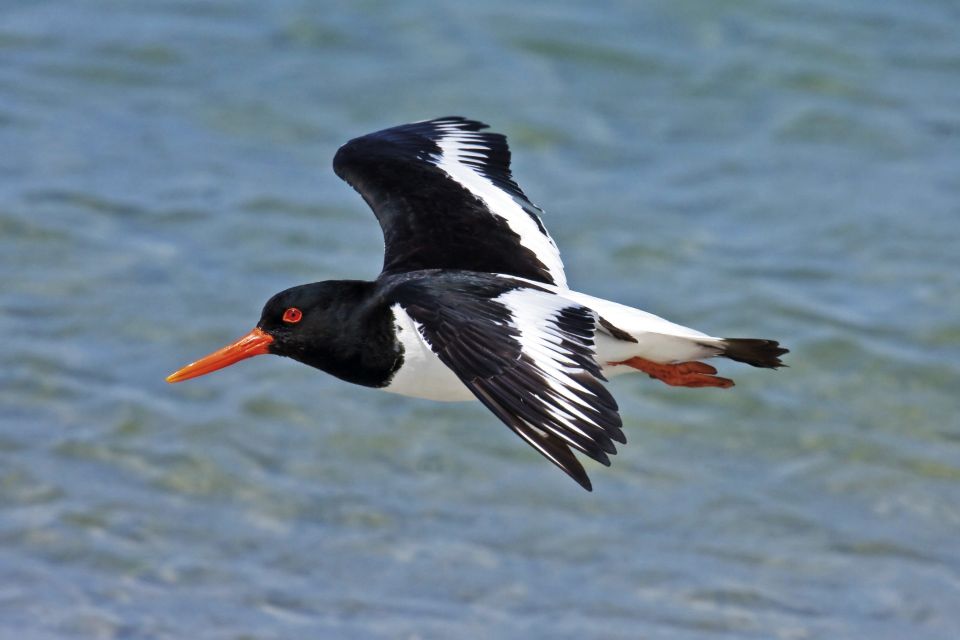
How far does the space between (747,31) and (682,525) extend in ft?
17.5

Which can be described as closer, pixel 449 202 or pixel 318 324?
pixel 318 324

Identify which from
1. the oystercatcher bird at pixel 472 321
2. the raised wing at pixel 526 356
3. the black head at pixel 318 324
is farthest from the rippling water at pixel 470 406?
the raised wing at pixel 526 356

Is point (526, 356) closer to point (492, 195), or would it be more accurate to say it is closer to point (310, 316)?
point (310, 316)

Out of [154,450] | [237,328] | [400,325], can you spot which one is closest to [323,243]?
[237,328]

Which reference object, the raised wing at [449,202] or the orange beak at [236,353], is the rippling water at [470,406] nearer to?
the orange beak at [236,353]

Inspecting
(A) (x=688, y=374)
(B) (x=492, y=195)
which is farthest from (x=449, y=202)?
(A) (x=688, y=374)

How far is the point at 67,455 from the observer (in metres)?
7.16

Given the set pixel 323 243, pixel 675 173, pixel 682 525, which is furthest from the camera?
pixel 675 173

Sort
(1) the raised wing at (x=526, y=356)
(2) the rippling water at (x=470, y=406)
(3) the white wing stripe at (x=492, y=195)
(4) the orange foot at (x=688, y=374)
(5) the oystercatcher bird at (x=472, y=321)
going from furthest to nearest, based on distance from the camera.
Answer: (2) the rippling water at (x=470, y=406)
(3) the white wing stripe at (x=492, y=195)
(4) the orange foot at (x=688, y=374)
(5) the oystercatcher bird at (x=472, y=321)
(1) the raised wing at (x=526, y=356)

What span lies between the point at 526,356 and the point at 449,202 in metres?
1.75

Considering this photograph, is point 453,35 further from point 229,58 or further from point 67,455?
point 67,455

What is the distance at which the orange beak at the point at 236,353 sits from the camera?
5.47 meters

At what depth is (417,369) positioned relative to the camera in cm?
530

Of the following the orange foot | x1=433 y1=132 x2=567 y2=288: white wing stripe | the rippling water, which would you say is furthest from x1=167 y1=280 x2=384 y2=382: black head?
the rippling water
